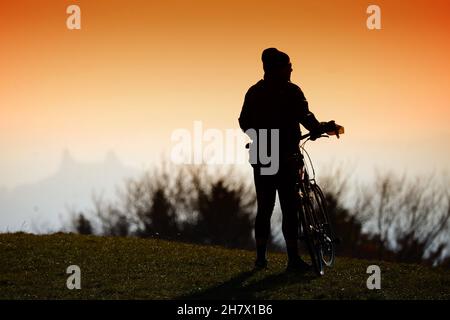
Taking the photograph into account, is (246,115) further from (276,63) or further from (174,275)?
(174,275)

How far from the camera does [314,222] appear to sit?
452 inches

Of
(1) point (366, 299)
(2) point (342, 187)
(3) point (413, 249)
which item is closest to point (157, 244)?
(1) point (366, 299)

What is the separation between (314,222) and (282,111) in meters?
1.40

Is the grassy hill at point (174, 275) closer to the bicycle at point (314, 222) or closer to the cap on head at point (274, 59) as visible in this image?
the bicycle at point (314, 222)

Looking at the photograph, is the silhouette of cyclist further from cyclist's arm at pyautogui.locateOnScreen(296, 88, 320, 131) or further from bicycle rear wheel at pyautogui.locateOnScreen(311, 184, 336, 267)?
bicycle rear wheel at pyautogui.locateOnScreen(311, 184, 336, 267)

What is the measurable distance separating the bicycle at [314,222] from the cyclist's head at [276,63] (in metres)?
0.80

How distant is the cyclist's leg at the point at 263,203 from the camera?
11352mm

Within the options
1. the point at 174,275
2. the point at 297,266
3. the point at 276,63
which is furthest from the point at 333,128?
the point at 174,275

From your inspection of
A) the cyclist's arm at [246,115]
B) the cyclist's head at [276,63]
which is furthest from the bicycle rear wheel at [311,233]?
the cyclist's head at [276,63]

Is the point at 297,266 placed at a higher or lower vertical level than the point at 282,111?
lower

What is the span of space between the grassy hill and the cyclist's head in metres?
2.38

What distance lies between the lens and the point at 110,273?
458 inches

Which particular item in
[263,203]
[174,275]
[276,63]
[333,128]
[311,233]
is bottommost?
[174,275]

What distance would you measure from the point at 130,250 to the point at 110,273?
2.19m
